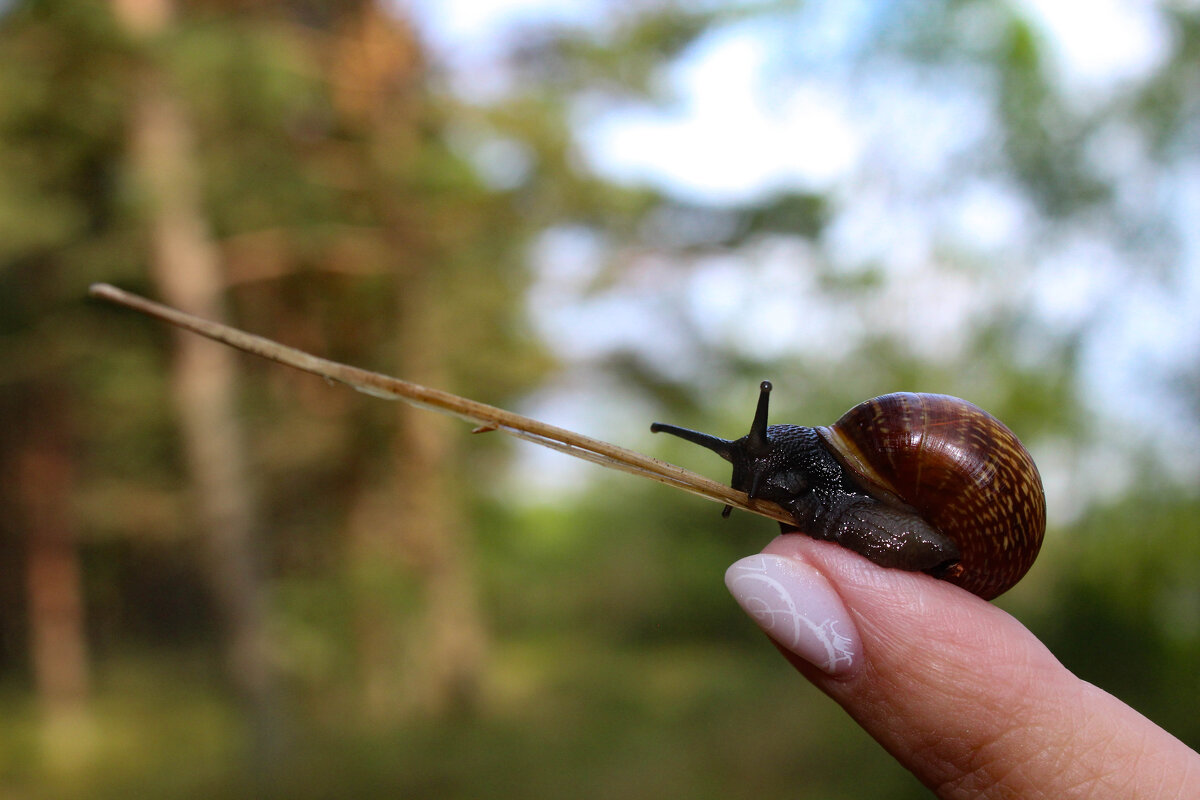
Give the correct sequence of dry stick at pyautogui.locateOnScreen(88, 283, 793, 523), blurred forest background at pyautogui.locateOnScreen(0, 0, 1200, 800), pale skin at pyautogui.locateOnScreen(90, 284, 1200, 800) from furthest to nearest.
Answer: blurred forest background at pyautogui.locateOnScreen(0, 0, 1200, 800) < pale skin at pyautogui.locateOnScreen(90, 284, 1200, 800) < dry stick at pyautogui.locateOnScreen(88, 283, 793, 523)

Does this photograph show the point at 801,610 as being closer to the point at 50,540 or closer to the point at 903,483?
the point at 903,483

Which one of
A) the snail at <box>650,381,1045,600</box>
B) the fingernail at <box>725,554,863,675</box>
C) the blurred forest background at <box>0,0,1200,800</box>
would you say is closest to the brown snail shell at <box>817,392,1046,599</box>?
the snail at <box>650,381,1045,600</box>

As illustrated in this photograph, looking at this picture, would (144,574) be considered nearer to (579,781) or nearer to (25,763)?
(25,763)

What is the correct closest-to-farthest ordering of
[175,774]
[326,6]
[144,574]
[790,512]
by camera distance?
[790,512]
[175,774]
[326,6]
[144,574]

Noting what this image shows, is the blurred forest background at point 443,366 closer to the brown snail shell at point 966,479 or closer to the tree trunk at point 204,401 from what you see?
the tree trunk at point 204,401

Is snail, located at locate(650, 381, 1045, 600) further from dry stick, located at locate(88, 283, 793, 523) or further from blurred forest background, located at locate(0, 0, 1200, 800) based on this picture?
blurred forest background, located at locate(0, 0, 1200, 800)

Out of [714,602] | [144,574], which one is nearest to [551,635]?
[714,602]

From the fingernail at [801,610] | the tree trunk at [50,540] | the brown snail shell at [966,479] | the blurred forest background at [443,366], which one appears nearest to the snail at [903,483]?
the brown snail shell at [966,479]

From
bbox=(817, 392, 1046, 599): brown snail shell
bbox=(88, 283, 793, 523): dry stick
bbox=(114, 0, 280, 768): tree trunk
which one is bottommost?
Answer: bbox=(817, 392, 1046, 599): brown snail shell
